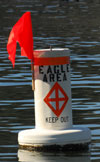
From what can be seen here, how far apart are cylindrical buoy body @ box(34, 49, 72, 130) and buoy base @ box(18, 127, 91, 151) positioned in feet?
0.61

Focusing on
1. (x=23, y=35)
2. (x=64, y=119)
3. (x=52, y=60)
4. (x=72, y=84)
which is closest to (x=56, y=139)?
(x=64, y=119)

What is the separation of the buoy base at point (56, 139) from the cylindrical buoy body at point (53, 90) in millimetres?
185

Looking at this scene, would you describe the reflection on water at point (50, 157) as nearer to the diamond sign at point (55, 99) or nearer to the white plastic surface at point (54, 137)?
the white plastic surface at point (54, 137)

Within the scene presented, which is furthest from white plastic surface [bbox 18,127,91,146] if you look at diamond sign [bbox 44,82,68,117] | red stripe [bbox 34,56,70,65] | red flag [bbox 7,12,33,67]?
red flag [bbox 7,12,33,67]

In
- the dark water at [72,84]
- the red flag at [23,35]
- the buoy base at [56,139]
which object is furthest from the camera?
the red flag at [23,35]

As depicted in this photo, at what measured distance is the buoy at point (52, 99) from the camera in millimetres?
10797

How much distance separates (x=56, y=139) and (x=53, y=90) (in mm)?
714

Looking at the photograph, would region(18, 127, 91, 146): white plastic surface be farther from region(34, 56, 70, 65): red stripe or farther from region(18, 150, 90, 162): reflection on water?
region(34, 56, 70, 65): red stripe

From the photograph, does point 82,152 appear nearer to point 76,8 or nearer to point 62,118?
point 62,118

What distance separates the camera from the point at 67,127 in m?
11.0

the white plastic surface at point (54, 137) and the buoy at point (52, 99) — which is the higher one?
the buoy at point (52, 99)

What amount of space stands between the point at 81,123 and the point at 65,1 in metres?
50.8

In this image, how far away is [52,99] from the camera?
428 inches

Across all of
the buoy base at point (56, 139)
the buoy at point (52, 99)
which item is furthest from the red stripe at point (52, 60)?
the buoy base at point (56, 139)
